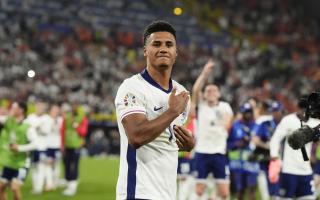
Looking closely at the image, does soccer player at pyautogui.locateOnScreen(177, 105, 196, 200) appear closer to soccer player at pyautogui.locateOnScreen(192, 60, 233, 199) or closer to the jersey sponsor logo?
soccer player at pyautogui.locateOnScreen(192, 60, 233, 199)

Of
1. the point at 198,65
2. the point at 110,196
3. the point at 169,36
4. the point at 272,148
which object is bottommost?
the point at 110,196

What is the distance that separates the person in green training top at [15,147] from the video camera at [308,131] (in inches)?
258

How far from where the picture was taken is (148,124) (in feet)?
15.2

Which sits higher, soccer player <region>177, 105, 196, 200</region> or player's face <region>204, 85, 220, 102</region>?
player's face <region>204, 85, 220, 102</region>

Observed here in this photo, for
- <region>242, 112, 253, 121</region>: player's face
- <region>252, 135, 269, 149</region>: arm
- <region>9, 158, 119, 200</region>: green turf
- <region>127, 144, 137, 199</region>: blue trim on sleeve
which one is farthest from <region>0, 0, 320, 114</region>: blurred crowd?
<region>127, 144, 137, 199</region>: blue trim on sleeve

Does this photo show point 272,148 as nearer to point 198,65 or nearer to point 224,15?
point 198,65

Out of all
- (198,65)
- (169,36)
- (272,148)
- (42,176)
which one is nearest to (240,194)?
(272,148)

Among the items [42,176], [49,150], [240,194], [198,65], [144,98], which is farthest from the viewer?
[198,65]

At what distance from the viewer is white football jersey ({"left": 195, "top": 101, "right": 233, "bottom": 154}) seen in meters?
12.1

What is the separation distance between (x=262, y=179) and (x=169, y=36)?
9.92 meters

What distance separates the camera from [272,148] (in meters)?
10.6

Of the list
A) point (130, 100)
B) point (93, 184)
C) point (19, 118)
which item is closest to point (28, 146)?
point (19, 118)

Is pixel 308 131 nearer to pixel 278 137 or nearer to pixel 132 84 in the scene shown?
pixel 132 84

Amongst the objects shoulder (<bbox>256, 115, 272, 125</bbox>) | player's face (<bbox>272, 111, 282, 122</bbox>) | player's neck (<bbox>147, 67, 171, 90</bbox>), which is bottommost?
player's neck (<bbox>147, 67, 171, 90</bbox>)
